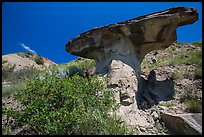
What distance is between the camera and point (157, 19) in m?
7.00

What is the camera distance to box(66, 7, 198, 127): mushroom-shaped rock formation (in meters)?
6.73

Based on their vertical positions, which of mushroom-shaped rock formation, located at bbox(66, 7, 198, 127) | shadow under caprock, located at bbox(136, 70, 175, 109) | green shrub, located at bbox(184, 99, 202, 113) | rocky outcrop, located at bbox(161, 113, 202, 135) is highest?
mushroom-shaped rock formation, located at bbox(66, 7, 198, 127)

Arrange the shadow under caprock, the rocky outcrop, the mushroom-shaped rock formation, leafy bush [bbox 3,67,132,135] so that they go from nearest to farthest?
leafy bush [bbox 3,67,132,135], the rocky outcrop, the mushroom-shaped rock formation, the shadow under caprock

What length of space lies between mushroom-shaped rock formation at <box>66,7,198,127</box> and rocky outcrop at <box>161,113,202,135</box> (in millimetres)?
999

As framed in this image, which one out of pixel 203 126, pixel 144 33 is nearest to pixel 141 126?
pixel 203 126

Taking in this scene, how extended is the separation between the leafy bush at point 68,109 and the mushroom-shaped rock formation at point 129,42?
3.77 feet

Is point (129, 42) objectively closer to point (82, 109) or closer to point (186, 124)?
point (186, 124)

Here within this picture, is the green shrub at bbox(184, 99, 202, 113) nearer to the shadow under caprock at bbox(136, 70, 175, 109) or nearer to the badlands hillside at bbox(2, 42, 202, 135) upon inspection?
the badlands hillside at bbox(2, 42, 202, 135)

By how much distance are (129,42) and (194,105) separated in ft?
8.54

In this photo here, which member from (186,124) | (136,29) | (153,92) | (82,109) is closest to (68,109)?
(82,109)

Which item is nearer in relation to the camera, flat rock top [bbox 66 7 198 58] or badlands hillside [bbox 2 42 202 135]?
badlands hillside [bbox 2 42 202 135]

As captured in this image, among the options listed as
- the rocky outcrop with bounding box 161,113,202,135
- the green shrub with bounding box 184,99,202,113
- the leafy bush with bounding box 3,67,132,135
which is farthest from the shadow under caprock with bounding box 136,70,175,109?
the leafy bush with bounding box 3,67,132,135

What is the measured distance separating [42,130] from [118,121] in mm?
1408

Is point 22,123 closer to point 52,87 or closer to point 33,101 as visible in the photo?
point 33,101
